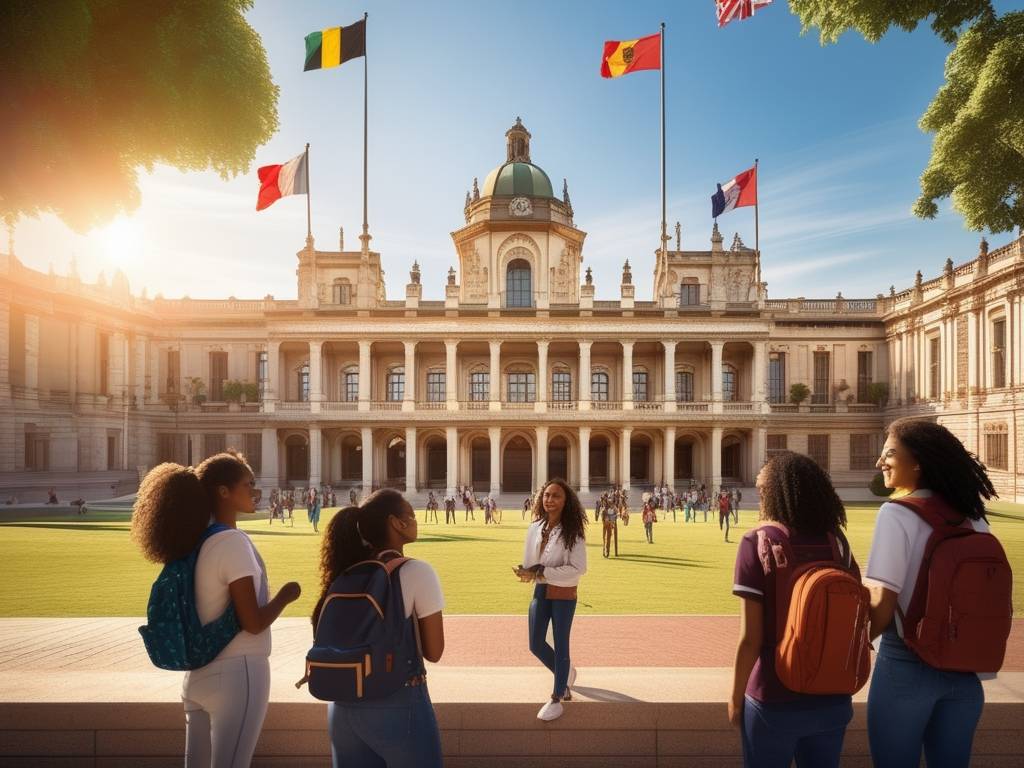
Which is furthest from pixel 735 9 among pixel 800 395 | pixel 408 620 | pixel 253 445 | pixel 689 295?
pixel 253 445

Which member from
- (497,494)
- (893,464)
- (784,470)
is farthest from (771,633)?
(497,494)

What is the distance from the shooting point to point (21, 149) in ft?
19.7

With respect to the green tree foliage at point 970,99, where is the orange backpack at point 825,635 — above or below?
below

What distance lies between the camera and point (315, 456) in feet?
131

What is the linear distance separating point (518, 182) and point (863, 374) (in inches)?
1128

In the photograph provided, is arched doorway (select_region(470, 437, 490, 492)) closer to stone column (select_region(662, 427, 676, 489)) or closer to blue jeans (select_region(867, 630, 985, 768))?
stone column (select_region(662, 427, 676, 489))

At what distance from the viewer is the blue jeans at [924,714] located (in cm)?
288

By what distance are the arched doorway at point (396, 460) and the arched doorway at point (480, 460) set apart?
498 cm

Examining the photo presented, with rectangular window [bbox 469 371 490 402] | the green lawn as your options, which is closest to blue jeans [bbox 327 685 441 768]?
the green lawn

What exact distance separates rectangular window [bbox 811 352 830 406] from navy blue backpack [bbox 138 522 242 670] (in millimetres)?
48079

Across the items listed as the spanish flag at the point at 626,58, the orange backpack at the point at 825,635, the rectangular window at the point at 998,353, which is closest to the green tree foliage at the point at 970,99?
the orange backpack at the point at 825,635

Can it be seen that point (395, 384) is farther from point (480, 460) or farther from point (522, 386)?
point (522, 386)

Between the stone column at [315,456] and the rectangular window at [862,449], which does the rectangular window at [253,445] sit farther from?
the rectangular window at [862,449]

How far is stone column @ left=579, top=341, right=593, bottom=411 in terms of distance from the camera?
131 feet
